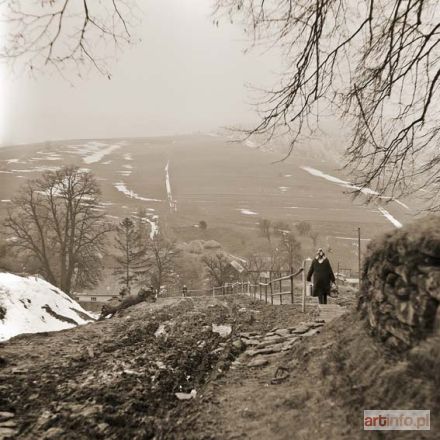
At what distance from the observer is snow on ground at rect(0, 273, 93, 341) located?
1168cm

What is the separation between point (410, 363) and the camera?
3.48 m

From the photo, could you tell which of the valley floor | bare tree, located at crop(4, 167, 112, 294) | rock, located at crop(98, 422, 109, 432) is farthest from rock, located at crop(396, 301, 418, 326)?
bare tree, located at crop(4, 167, 112, 294)

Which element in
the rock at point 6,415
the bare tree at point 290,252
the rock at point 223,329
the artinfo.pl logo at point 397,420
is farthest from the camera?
the bare tree at point 290,252

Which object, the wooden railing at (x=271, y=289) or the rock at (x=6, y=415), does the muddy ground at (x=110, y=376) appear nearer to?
the rock at (x=6, y=415)

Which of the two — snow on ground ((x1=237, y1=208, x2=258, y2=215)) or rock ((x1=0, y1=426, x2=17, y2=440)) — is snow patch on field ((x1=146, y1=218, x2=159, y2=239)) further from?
rock ((x1=0, y1=426, x2=17, y2=440))

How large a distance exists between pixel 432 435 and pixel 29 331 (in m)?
11.3

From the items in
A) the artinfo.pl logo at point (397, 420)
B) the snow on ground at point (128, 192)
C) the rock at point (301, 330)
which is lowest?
the snow on ground at point (128, 192)

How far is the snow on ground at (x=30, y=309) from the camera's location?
38.3 feet

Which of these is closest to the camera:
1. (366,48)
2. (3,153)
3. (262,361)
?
(366,48)

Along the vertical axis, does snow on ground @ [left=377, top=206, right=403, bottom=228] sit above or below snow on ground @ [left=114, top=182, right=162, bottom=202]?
below

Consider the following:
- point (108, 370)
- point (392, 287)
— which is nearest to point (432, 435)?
point (392, 287)

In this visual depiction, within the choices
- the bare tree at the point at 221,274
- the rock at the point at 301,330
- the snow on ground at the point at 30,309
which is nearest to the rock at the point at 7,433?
the rock at the point at 301,330

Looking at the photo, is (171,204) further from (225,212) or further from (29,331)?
(29,331)

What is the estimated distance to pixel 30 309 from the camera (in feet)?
43.4
